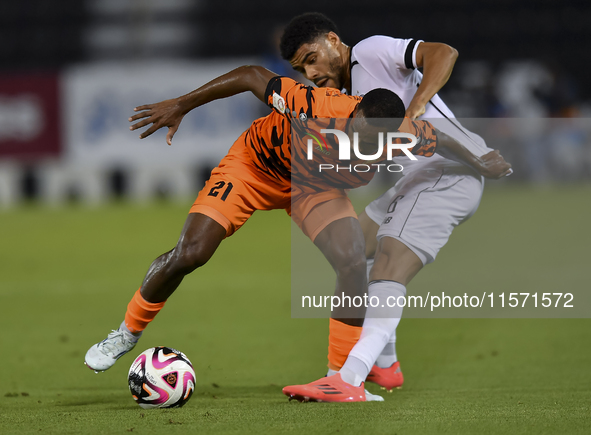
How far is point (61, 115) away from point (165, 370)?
38.8 feet

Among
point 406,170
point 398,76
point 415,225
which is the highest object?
point 398,76

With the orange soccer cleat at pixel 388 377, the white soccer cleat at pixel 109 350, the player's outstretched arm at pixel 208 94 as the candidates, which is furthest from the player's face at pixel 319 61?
the white soccer cleat at pixel 109 350

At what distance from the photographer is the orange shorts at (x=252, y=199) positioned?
434 cm

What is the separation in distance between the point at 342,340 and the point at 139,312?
3.47ft

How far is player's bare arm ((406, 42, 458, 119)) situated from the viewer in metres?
4.13

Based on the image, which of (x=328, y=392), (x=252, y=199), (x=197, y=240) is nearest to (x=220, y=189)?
(x=252, y=199)

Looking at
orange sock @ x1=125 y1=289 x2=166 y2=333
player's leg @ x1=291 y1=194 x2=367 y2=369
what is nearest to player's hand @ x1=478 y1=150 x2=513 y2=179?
player's leg @ x1=291 y1=194 x2=367 y2=369

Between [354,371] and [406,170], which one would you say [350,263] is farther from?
[406,170]

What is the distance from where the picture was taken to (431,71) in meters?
4.26

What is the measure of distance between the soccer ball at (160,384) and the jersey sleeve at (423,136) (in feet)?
5.15

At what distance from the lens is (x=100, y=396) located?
4340 millimetres

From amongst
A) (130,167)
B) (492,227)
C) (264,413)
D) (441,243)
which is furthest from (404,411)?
(130,167)

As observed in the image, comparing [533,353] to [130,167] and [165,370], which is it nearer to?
[165,370]

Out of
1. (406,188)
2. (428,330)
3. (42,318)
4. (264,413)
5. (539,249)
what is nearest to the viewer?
(264,413)
